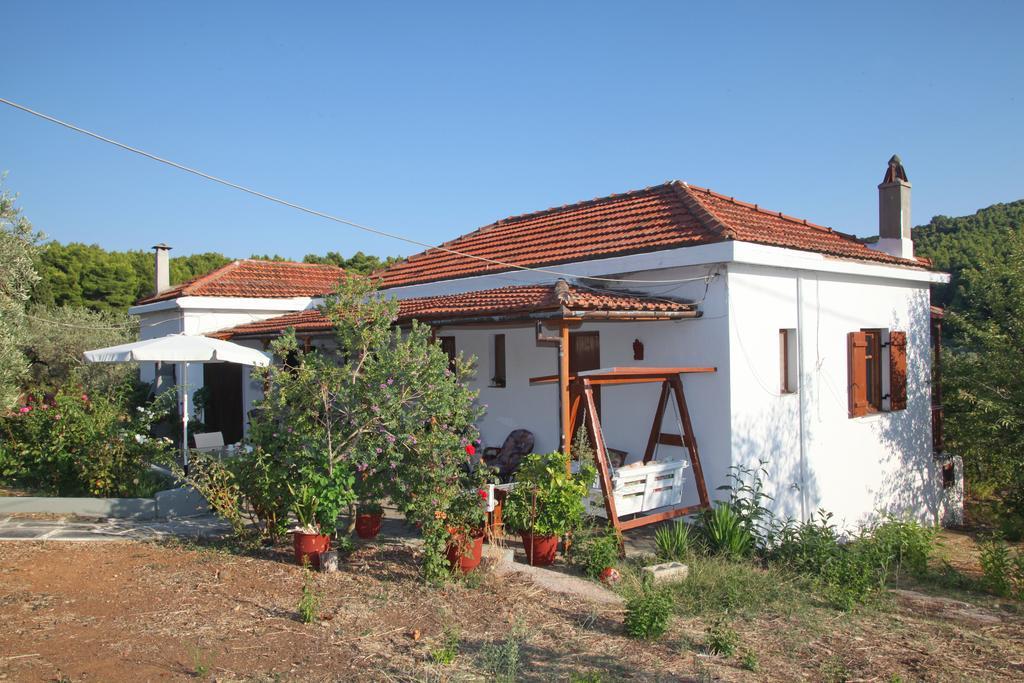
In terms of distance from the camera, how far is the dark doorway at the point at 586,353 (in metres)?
10.1

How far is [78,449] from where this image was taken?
9.80 metres

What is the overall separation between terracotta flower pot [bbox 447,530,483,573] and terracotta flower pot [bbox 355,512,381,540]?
1.37m

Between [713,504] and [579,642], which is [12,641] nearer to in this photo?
[579,642]

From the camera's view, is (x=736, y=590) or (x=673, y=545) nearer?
(x=736, y=590)

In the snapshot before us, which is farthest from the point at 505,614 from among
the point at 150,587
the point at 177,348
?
the point at 177,348

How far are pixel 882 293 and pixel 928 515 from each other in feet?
13.4

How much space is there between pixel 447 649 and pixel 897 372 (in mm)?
9574

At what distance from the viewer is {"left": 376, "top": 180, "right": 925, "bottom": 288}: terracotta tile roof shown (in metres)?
9.81

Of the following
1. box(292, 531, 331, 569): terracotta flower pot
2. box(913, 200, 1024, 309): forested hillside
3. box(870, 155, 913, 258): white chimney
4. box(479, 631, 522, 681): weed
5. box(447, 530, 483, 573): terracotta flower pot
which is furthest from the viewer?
box(913, 200, 1024, 309): forested hillside

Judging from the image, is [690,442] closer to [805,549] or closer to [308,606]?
[805,549]

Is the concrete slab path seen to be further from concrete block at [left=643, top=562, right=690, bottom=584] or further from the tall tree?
concrete block at [left=643, top=562, right=690, bottom=584]

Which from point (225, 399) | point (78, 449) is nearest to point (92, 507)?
point (78, 449)

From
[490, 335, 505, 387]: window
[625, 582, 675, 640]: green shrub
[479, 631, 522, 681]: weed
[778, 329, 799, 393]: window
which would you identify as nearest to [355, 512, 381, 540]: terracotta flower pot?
[479, 631, 522, 681]: weed

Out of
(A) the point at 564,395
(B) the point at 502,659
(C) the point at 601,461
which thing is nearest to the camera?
(B) the point at 502,659
